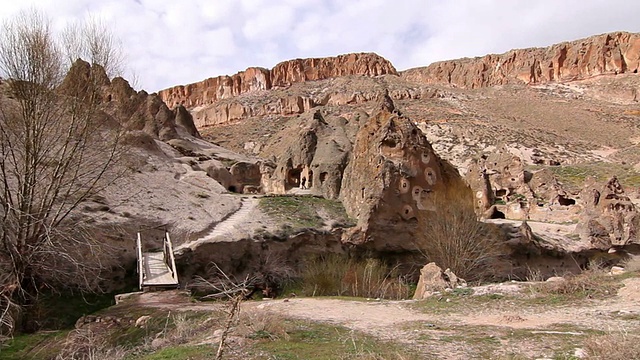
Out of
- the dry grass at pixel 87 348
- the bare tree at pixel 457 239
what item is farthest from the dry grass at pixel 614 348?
the bare tree at pixel 457 239

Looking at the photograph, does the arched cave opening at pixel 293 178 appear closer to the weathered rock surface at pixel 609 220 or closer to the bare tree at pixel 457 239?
the bare tree at pixel 457 239

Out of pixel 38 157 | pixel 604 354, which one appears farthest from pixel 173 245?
pixel 604 354

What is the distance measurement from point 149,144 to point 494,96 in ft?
242

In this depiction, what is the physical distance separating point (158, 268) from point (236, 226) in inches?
161

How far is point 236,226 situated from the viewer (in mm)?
18156

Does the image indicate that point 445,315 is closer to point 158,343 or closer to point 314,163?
point 158,343

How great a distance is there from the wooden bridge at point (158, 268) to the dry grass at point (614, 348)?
409 inches

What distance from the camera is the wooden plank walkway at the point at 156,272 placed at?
13.2 meters

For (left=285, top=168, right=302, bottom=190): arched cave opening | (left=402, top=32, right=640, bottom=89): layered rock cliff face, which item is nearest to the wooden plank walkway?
(left=285, top=168, right=302, bottom=190): arched cave opening

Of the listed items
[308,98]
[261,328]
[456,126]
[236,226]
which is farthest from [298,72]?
[261,328]

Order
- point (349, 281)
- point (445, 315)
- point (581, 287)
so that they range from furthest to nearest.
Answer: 1. point (349, 281)
2. point (581, 287)
3. point (445, 315)

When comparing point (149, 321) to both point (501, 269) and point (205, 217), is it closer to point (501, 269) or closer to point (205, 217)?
point (205, 217)

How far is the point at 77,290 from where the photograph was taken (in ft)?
43.9

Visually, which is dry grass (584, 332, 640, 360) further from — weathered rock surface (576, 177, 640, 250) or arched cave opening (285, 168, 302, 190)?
arched cave opening (285, 168, 302, 190)
